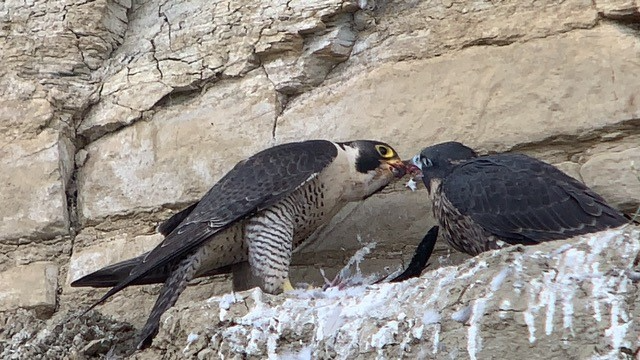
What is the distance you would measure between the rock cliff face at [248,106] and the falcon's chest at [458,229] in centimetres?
38

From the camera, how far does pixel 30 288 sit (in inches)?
216

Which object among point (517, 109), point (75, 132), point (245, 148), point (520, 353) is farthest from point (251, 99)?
point (520, 353)

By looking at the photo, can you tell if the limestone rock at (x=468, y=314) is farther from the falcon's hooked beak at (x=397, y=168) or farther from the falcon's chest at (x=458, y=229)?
the falcon's hooked beak at (x=397, y=168)

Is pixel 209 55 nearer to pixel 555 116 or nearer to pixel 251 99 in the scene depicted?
A: pixel 251 99

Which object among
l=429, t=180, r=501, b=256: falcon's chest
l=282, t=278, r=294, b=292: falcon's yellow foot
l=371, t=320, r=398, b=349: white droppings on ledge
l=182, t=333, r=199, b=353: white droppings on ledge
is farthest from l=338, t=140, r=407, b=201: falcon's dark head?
l=371, t=320, r=398, b=349: white droppings on ledge

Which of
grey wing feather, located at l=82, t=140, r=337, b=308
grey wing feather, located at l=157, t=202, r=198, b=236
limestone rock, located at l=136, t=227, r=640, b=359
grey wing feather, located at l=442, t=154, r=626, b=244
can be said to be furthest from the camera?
grey wing feather, located at l=157, t=202, r=198, b=236

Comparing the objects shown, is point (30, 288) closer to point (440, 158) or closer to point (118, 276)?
point (118, 276)

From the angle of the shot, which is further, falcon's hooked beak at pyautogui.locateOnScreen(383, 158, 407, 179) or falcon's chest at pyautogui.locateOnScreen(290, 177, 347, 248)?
falcon's hooked beak at pyautogui.locateOnScreen(383, 158, 407, 179)

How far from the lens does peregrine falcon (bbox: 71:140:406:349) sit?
474cm

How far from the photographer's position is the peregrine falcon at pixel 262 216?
4738 millimetres

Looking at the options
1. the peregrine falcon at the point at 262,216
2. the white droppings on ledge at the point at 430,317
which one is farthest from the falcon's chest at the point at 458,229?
the white droppings on ledge at the point at 430,317

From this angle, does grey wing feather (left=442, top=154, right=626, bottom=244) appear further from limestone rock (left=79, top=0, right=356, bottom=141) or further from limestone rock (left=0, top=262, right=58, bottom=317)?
limestone rock (left=0, top=262, right=58, bottom=317)

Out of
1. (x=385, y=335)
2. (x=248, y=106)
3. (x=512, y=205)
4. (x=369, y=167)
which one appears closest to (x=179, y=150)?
(x=248, y=106)

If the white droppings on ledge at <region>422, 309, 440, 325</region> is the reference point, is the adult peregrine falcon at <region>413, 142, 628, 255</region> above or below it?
above
